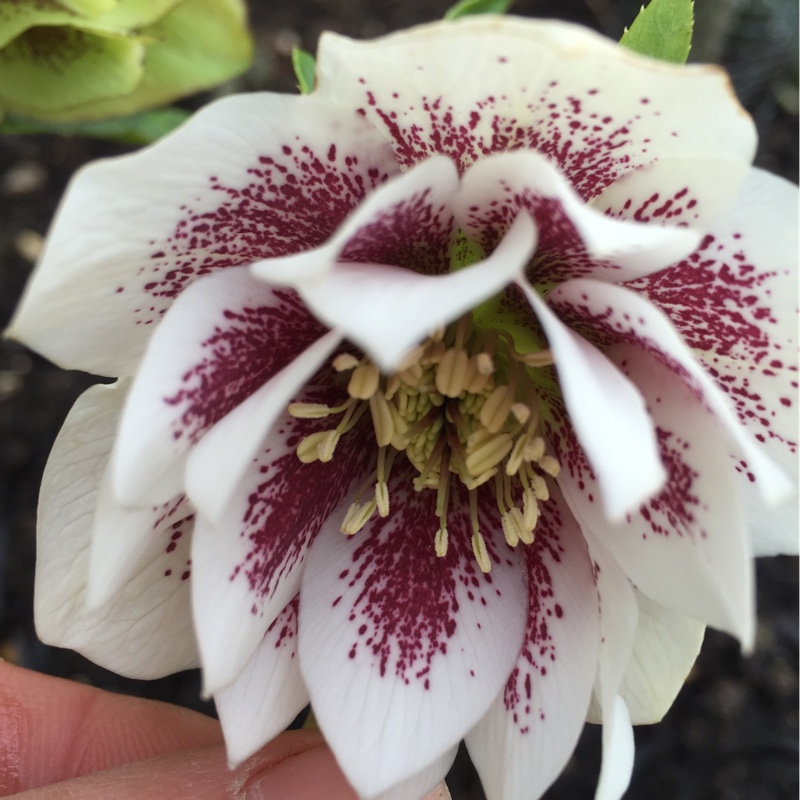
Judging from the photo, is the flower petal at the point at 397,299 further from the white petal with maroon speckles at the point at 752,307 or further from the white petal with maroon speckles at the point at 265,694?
the white petal with maroon speckles at the point at 265,694

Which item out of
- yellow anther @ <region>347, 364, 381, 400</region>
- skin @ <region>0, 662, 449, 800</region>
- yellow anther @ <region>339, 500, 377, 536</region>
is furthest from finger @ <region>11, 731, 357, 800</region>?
yellow anther @ <region>347, 364, 381, 400</region>

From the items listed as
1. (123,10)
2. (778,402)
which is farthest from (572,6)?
(778,402)

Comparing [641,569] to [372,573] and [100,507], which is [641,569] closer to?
[372,573]

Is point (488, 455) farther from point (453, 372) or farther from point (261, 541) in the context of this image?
point (261, 541)

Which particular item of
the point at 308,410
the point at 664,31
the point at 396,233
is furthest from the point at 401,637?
the point at 664,31

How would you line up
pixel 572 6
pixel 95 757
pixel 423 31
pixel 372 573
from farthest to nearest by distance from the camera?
pixel 572 6 → pixel 95 757 → pixel 372 573 → pixel 423 31

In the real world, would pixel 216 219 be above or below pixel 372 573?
above

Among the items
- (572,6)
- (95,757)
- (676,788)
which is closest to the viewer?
(95,757)

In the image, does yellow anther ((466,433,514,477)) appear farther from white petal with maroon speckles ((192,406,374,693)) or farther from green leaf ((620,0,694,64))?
green leaf ((620,0,694,64))
